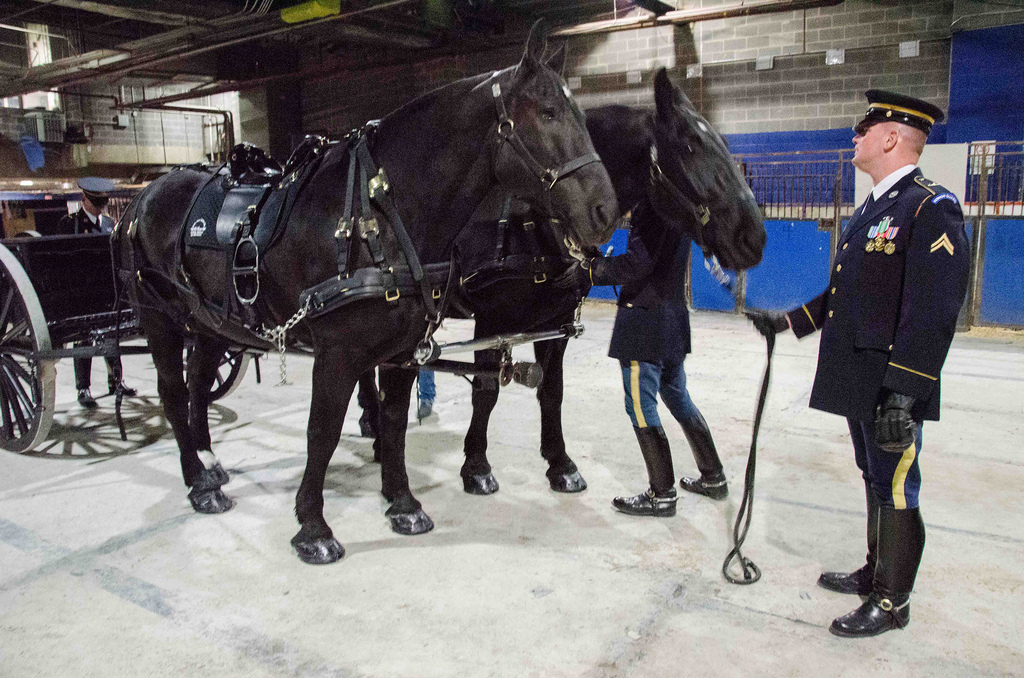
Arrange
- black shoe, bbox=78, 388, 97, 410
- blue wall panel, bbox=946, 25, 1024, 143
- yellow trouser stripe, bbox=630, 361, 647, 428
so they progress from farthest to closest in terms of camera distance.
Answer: blue wall panel, bbox=946, 25, 1024, 143 → black shoe, bbox=78, 388, 97, 410 → yellow trouser stripe, bbox=630, 361, 647, 428

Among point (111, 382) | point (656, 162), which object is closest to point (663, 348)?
point (656, 162)

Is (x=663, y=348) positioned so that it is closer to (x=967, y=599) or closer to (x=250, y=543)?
(x=967, y=599)

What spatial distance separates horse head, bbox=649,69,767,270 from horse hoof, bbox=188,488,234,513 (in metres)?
2.47

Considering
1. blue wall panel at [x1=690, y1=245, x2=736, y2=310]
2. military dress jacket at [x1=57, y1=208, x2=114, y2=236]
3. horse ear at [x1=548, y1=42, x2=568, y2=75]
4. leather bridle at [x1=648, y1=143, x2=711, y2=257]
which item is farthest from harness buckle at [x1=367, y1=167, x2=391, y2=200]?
blue wall panel at [x1=690, y1=245, x2=736, y2=310]

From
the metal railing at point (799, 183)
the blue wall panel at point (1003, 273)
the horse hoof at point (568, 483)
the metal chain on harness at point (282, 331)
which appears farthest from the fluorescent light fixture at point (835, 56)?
the metal chain on harness at point (282, 331)

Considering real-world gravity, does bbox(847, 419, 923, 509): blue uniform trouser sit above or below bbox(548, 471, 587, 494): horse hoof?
above

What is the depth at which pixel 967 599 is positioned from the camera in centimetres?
270

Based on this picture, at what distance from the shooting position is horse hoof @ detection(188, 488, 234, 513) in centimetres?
363

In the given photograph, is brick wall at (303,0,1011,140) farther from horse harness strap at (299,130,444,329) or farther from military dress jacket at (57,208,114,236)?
horse harness strap at (299,130,444,329)

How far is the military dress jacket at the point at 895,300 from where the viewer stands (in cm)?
223

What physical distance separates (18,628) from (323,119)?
1423 centimetres

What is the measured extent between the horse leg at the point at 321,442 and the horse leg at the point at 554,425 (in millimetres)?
1124

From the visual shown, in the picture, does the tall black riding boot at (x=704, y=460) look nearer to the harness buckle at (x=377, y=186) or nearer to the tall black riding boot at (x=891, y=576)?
the tall black riding boot at (x=891, y=576)

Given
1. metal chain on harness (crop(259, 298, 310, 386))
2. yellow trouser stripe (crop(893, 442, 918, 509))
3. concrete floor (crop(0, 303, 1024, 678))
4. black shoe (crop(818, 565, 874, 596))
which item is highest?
metal chain on harness (crop(259, 298, 310, 386))
